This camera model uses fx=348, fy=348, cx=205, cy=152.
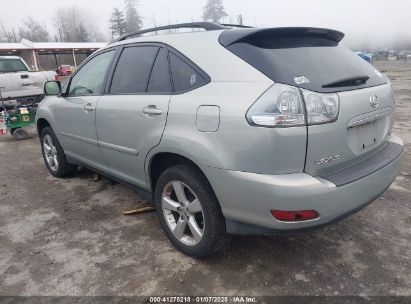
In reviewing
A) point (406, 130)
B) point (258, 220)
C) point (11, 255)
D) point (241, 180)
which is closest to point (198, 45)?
point (241, 180)

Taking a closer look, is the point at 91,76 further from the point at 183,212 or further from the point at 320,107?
the point at 320,107

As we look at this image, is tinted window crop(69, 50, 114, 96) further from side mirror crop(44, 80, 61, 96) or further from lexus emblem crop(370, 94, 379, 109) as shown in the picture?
lexus emblem crop(370, 94, 379, 109)

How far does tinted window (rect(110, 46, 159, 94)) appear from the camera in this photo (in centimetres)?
297

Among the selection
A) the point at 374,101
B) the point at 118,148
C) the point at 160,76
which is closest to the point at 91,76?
the point at 118,148

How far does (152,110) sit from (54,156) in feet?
8.99

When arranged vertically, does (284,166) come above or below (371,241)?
above

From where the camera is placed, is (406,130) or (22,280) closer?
(22,280)

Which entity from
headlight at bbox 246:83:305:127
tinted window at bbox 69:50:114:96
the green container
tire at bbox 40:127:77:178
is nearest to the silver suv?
headlight at bbox 246:83:305:127

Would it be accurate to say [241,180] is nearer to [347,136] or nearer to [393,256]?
[347,136]

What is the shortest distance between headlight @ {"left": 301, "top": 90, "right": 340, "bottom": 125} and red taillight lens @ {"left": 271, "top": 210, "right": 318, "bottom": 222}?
54cm

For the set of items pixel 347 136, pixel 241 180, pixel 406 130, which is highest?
Result: pixel 347 136

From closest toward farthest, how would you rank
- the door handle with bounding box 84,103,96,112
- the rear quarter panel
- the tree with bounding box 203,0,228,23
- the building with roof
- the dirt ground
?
the rear quarter panel
the dirt ground
the door handle with bounding box 84,103,96,112
the building with roof
the tree with bounding box 203,0,228,23

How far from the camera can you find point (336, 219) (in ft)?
7.23

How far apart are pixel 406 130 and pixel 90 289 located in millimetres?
6345
